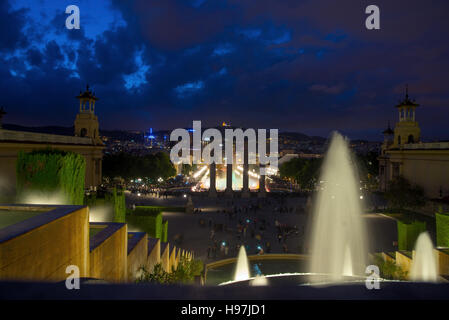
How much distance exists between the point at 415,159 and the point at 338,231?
818 inches

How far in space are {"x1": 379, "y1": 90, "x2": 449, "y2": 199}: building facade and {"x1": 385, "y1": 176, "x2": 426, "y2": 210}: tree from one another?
5.50 feet

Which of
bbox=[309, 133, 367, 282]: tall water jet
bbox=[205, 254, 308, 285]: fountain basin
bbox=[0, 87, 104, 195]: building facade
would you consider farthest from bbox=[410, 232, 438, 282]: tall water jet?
bbox=[0, 87, 104, 195]: building facade

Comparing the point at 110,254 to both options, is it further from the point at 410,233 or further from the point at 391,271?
the point at 410,233

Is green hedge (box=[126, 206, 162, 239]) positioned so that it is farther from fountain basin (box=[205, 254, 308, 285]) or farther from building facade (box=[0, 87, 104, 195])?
building facade (box=[0, 87, 104, 195])

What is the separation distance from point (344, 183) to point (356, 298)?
2789cm

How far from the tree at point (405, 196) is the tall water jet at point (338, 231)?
475cm

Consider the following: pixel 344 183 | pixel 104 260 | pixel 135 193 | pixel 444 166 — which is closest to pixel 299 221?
pixel 344 183

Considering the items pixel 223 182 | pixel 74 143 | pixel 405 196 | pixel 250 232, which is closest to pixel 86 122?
pixel 74 143

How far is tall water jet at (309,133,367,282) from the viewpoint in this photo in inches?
681

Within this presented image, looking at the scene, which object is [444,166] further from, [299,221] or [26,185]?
[26,185]

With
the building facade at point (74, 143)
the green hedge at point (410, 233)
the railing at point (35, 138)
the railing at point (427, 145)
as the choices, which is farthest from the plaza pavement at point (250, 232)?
the railing at point (35, 138)
